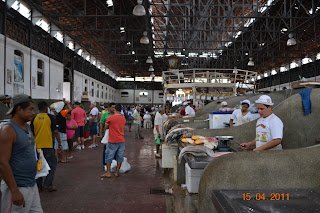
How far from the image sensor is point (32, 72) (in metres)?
15.9

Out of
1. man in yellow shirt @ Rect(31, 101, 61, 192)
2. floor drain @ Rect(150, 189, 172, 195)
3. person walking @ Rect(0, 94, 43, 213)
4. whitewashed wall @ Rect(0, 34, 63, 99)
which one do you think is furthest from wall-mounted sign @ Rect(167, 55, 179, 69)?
person walking @ Rect(0, 94, 43, 213)

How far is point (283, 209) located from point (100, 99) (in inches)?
1384

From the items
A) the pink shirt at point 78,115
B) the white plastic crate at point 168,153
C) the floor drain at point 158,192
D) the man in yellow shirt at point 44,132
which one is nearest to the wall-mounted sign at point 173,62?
the pink shirt at point 78,115

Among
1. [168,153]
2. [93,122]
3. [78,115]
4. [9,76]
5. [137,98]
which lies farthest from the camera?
[137,98]

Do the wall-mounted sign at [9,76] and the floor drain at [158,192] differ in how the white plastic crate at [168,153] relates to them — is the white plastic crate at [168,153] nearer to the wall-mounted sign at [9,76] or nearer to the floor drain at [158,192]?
the floor drain at [158,192]

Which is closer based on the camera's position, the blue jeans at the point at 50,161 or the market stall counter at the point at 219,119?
the blue jeans at the point at 50,161

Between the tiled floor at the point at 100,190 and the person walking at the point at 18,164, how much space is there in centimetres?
212

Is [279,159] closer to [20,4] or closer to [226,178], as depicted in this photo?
[226,178]

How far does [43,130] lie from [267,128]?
13.7 feet

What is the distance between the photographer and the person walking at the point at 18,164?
257 cm

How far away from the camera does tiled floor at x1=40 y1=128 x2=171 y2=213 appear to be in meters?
4.90

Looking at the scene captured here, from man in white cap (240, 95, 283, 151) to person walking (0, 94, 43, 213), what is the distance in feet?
9.47

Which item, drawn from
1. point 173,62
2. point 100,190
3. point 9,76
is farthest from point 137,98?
point 100,190
